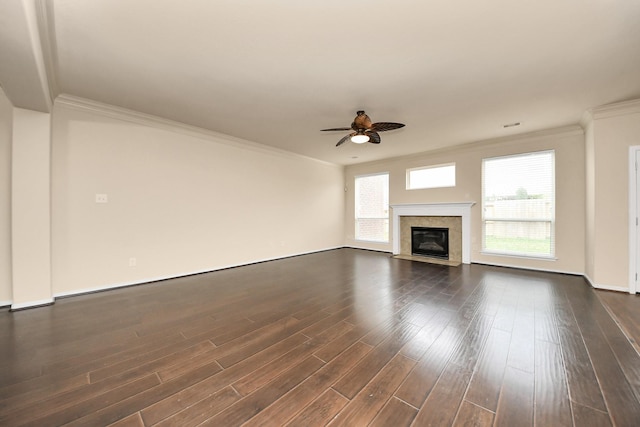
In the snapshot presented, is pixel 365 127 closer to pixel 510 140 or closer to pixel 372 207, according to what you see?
pixel 510 140

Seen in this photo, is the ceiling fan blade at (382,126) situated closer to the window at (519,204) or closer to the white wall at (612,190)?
the white wall at (612,190)

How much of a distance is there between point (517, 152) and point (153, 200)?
6.61m

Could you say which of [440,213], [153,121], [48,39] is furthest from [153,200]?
[440,213]

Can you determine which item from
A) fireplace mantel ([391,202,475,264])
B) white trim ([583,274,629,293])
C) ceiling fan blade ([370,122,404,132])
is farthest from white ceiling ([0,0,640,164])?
white trim ([583,274,629,293])

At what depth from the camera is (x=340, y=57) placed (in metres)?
2.34

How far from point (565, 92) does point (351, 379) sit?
411 cm

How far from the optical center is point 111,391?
1495 mm

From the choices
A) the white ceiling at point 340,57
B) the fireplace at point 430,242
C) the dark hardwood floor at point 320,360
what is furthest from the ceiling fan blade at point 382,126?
the fireplace at point 430,242

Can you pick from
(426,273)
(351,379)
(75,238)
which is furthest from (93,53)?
(426,273)

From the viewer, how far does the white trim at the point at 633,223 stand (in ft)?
10.6

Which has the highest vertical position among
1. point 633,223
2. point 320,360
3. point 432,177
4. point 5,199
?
point 432,177

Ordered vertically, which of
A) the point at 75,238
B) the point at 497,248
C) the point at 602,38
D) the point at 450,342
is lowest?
the point at 450,342

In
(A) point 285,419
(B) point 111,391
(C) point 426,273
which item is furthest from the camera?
(C) point 426,273

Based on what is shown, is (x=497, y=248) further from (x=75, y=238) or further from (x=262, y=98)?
(x=75, y=238)
